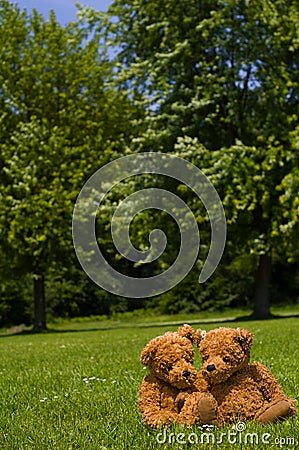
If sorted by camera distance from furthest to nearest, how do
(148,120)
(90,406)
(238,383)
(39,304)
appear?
1. (39,304)
2. (148,120)
3. (90,406)
4. (238,383)

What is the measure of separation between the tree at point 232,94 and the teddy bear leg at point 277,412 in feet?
44.5

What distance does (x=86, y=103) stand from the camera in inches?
900

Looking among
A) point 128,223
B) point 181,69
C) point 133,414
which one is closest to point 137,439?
point 133,414

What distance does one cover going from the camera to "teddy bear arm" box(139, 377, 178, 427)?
412 cm

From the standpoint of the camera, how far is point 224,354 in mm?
4121

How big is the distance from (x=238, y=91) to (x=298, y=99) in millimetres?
1933

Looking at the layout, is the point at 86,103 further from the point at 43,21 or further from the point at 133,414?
the point at 133,414

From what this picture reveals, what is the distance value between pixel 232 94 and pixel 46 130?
6240 millimetres
